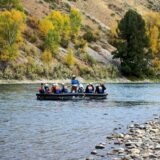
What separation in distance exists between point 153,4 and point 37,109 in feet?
459

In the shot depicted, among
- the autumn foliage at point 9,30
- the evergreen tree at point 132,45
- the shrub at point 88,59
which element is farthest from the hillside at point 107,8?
the autumn foliage at point 9,30

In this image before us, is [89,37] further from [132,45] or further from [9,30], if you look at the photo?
[9,30]

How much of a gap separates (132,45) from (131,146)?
95175 mm

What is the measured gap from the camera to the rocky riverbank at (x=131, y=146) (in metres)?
24.4

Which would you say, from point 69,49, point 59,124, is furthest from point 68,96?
point 69,49

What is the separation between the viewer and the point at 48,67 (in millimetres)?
107188

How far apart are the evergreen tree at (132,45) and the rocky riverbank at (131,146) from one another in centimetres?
8616

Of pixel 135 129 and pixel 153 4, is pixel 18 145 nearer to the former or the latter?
pixel 135 129

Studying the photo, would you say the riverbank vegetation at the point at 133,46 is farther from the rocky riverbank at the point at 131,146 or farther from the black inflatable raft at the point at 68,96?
the rocky riverbank at the point at 131,146

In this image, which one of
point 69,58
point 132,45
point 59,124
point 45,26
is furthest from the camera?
point 132,45

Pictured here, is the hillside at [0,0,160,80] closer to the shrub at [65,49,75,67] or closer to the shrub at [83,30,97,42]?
the shrub at [65,49,75,67]

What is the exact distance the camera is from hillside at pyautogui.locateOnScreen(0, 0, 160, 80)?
342 feet

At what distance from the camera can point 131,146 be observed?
1048 inches

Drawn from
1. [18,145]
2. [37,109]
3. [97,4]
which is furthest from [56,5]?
[18,145]
